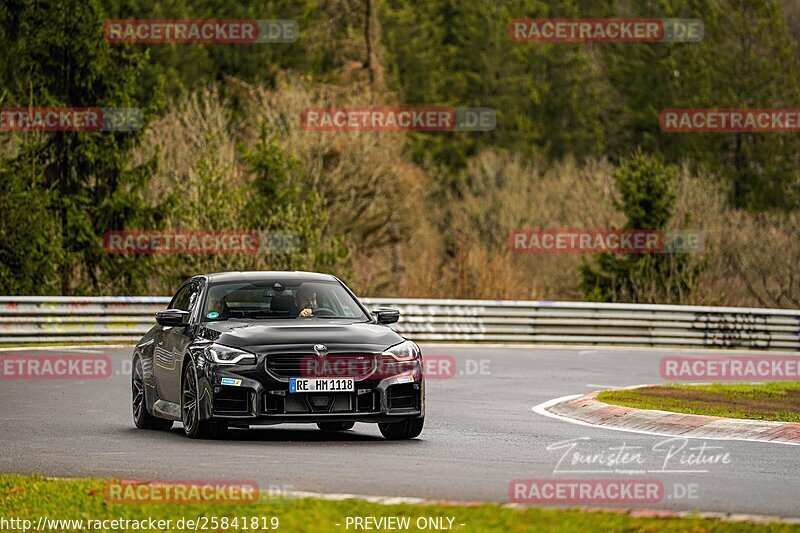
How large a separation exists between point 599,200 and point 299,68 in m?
14.4

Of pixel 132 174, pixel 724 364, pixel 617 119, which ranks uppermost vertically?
pixel 617 119

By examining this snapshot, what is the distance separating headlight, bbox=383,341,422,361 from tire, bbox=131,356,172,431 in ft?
9.72

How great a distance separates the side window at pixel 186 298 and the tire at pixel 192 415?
1197 millimetres

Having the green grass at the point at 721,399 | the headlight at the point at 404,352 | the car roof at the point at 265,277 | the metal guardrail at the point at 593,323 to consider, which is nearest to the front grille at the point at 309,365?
the headlight at the point at 404,352

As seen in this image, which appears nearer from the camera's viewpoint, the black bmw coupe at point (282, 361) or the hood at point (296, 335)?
the black bmw coupe at point (282, 361)

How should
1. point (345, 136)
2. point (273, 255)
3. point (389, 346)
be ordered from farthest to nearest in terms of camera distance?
point (345, 136)
point (273, 255)
point (389, 346)

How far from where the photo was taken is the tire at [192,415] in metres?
14.7

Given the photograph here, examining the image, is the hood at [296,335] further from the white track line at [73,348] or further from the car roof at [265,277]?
the white track line at [73,348]

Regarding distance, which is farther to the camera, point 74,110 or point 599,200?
point 599,200

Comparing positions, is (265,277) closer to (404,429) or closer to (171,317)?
(171,317)

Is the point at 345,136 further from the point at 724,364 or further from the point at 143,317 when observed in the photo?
the point at 724,364

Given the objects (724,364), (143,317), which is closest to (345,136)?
(143,317)

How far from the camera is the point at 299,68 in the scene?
233ft

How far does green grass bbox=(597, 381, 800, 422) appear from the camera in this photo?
18.0 metres
